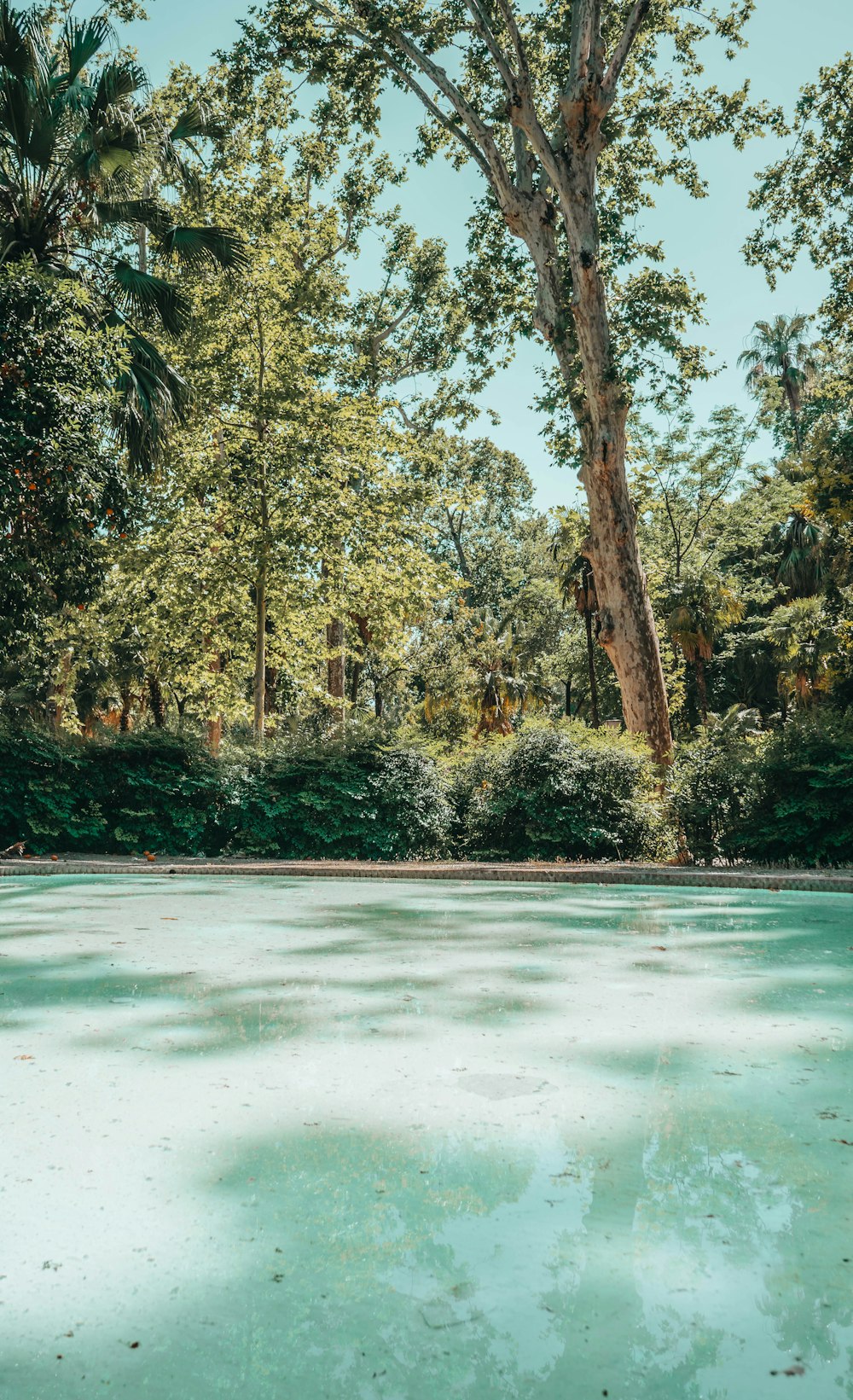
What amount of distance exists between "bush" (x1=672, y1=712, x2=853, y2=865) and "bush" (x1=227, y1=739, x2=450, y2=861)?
317 centimetres

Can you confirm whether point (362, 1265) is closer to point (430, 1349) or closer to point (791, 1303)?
point (430, 1349)

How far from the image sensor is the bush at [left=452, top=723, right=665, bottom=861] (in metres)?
11.8

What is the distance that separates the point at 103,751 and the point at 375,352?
52.3 feet

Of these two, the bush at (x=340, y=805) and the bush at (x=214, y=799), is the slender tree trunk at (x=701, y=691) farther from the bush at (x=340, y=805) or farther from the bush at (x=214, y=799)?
the bush at (x=214, y=799)

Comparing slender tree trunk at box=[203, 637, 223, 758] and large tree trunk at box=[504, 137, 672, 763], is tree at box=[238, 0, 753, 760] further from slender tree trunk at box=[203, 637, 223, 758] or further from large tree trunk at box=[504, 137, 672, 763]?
slender tree trunk at box=[203, 637, 223, 758]

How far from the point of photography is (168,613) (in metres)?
16.4

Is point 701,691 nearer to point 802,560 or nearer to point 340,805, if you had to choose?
point 802,560

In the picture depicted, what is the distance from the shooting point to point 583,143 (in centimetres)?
1412

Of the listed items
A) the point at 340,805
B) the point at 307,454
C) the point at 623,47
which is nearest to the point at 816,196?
the point at 623,47

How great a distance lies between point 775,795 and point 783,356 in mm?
37968

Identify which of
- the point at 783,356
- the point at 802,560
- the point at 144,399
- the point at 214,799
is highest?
the point at 783,356

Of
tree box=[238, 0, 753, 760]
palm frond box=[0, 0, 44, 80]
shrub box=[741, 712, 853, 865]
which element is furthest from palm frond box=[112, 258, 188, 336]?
shrub box=[741, 712, 853, 865]

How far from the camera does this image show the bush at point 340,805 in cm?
1255

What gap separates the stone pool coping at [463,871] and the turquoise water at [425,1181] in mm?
3680
